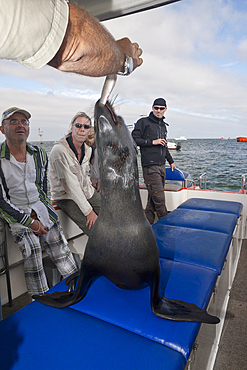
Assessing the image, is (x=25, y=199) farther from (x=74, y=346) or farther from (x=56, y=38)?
(x=56, y=38)

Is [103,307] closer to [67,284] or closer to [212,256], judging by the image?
[67,284]

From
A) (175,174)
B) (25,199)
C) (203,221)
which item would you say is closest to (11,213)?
(25,199)

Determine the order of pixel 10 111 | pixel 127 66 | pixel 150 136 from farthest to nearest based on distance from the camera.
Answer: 1. pixel 150 136
2. pixel 10 111
3. pixel 127 66

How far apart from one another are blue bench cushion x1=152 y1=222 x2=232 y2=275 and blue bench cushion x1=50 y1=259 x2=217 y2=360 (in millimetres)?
109

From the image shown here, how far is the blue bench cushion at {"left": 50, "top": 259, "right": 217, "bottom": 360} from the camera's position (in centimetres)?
82

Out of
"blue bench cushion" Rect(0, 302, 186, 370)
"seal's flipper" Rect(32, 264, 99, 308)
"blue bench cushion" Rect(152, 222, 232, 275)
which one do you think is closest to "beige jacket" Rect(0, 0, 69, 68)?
"seal's flipper" Rect(32, 264, 99, 308)

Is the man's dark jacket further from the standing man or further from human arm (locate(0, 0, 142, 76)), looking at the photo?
human arm (locate(0, 0, 142, 76))

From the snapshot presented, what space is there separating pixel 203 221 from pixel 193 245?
1.84 ft

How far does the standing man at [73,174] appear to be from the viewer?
2062mm

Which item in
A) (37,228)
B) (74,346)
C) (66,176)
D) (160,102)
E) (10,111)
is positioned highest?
(160,102)

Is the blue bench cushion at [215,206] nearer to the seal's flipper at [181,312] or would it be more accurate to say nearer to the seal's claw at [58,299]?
the seal's flipper at [181,312]

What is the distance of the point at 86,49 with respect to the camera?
54cm

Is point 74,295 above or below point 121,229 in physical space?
below

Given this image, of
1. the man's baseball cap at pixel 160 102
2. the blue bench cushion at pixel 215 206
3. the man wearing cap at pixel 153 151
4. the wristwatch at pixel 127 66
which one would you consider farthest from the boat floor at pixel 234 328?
the man's baseball cap at pixel 160 102
